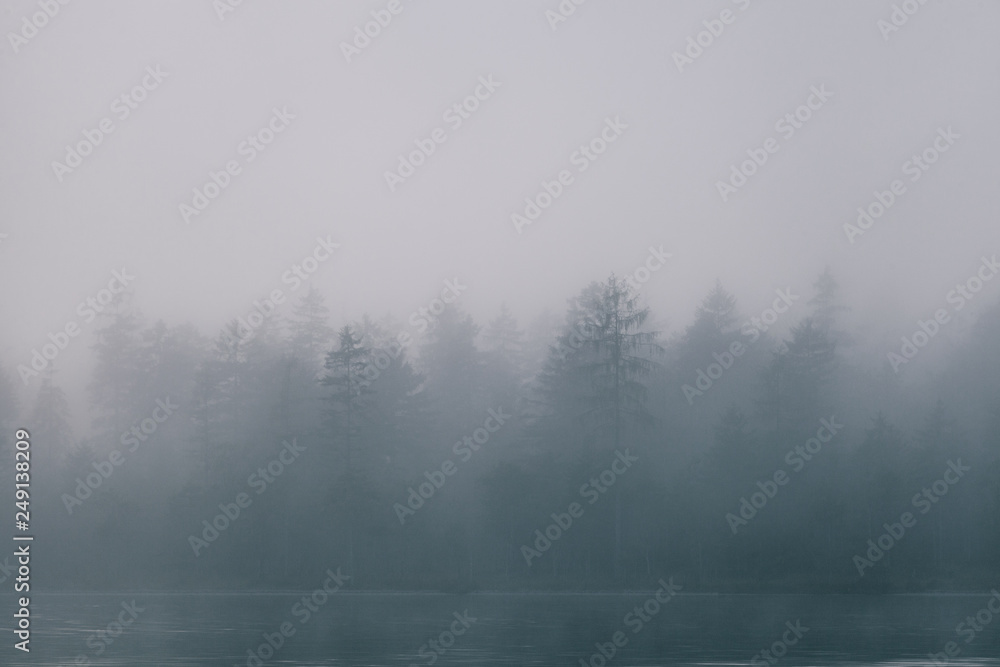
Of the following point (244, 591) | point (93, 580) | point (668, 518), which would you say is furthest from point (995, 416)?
point (93, 580)

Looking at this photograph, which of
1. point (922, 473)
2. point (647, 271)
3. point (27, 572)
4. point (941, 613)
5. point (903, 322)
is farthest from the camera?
point (903, 322)

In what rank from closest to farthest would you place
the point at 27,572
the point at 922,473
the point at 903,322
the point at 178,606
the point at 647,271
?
the point at 178,606 < the point at 27,572 < the point at 922,473 < the point at 647,271 < the point at 903,322

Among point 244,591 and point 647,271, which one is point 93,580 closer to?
point 244,591

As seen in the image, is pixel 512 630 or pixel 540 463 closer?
pixel 512 630

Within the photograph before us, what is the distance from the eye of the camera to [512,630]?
44.7 metres

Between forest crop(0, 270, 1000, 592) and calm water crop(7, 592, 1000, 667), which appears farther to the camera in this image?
forest crop(0, 270, 1000, 592)

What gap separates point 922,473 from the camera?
2906 inches

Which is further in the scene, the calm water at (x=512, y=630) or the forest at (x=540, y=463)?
the forest at (x=540, y=463)

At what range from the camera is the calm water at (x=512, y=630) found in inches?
1404

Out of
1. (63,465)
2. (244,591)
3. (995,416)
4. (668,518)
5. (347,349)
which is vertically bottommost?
(63,465)

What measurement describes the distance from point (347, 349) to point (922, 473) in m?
35.0

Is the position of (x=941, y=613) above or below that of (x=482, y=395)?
above

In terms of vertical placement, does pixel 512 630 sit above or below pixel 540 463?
above

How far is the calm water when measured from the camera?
35.7 m
